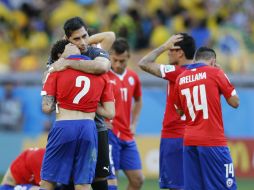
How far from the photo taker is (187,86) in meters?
9.80

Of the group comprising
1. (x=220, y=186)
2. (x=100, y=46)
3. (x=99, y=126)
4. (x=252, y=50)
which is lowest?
(x=220, y=186)

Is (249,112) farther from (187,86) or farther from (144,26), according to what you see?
(187,86)

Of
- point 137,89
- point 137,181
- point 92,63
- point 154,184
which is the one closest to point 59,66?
point 92,63

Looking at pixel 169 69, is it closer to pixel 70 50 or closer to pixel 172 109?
pixel 172 109

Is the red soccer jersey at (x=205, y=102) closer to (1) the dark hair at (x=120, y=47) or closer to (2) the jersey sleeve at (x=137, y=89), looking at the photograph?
(1) the dark hair at (x=120, y=47)

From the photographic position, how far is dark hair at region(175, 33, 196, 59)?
10695 mm

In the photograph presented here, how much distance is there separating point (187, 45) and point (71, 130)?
243 cm

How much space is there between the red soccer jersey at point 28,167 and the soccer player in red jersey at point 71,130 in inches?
61.6

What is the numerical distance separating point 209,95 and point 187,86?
0.36 meters

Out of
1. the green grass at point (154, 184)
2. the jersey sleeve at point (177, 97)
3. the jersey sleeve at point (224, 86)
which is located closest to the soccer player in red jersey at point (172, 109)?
the jersey sleeve at point (177, 97)

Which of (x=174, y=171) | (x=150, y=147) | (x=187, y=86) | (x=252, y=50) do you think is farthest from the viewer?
(x=252, y=50)

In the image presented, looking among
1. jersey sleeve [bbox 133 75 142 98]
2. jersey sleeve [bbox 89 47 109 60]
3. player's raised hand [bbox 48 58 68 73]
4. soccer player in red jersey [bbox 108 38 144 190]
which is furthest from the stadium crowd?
player's raised hand [bbox 48 58 68 73]

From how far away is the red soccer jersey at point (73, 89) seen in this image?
9.11 metres

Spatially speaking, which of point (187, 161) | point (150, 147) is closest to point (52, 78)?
point (187, 161)
